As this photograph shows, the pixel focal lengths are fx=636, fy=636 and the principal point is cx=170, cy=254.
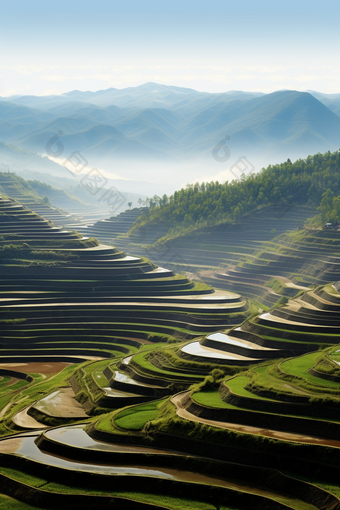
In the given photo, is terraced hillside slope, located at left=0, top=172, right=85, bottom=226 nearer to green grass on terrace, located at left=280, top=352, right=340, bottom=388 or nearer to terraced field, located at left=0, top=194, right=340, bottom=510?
terraced field, located at left=0, top=194, right=340, bottom=510

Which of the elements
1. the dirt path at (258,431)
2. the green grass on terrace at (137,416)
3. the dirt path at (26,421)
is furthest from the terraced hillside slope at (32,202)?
the dirt path at (258,431)

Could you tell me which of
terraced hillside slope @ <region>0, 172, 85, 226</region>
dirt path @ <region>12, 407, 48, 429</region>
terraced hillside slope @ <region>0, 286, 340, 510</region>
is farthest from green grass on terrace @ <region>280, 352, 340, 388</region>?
terraced hillside slope @ <region>0, 172, 85, 226</region>

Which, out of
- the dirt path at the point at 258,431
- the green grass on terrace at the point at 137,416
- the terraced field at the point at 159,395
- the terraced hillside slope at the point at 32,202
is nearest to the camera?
the terraced field at the point at 159,395

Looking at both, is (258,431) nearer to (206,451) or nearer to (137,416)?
(206,451)

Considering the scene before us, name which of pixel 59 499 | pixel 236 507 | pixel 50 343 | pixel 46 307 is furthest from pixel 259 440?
pixel 46 307

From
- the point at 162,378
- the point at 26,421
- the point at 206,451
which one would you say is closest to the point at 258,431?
the point at 206,451

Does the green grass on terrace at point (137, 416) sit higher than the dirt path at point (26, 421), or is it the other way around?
the green grass on terrace at point (137, 416)

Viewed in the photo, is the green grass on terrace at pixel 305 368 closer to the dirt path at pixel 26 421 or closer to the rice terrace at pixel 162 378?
the rice terrace at pixel 162 378
